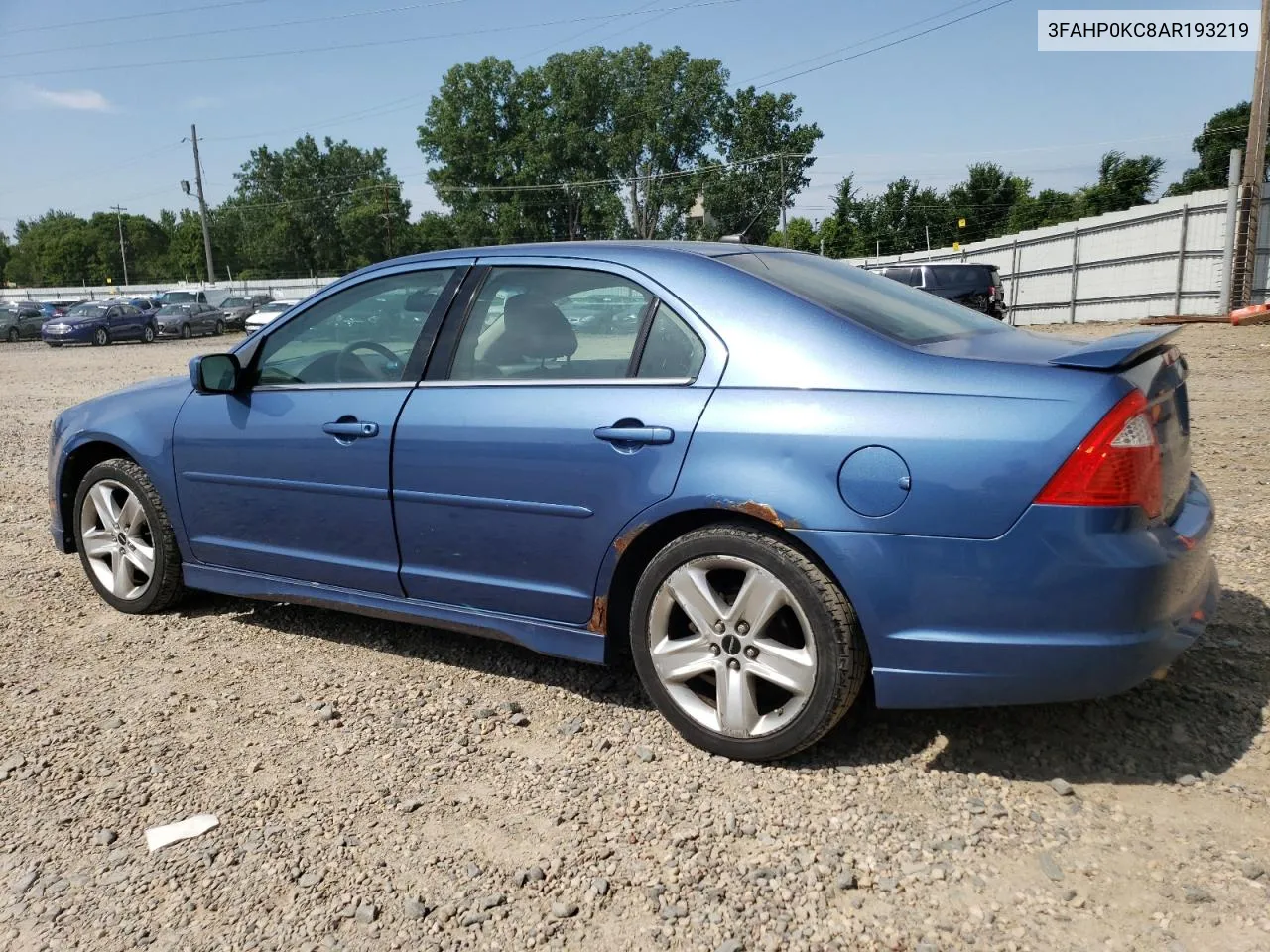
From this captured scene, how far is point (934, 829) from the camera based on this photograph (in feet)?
8.87

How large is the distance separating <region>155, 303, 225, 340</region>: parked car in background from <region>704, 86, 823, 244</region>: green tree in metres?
49.5

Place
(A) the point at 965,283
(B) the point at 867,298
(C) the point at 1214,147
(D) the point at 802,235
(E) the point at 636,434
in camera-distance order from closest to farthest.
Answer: (E) the point at 636,434 < (B) the point at 867,298 < (A) the point at 965,283 < (C) the point at 1214,147 < (D) the point at 802,235

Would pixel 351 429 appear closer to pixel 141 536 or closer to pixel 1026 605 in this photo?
pixel 141 536

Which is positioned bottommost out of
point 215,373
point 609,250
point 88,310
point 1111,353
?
point 88,310

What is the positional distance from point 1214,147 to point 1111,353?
81567 mm

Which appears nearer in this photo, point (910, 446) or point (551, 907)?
point (551, 907)

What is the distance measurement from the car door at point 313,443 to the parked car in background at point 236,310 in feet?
134

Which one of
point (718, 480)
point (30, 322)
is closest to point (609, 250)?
point (718, 480)

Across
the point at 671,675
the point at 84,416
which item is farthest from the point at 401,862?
the point at 84,416

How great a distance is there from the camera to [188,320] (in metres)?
39.4

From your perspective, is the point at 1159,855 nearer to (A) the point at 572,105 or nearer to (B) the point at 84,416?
(B) the point at 84,416

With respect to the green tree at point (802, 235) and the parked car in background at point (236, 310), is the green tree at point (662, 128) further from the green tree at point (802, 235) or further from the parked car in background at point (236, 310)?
the parked car in background at point (236, 310)

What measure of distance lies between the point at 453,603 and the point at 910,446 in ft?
5.72

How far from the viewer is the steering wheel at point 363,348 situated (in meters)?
3.85
